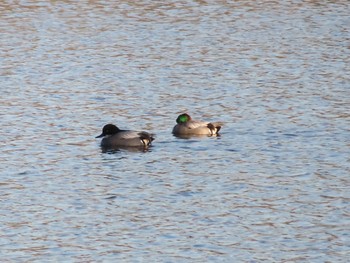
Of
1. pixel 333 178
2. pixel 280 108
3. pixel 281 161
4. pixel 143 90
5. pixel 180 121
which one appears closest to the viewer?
pixel 333 178

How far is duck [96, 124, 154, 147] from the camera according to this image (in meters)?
23.3

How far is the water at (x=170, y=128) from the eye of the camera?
1719 cm

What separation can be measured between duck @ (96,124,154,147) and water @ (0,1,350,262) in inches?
9.8

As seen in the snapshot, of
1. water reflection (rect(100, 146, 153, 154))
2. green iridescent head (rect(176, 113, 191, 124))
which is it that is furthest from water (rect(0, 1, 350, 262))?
green iridescent head (rect(176, 113, 191, 124))

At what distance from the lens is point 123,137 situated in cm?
2361

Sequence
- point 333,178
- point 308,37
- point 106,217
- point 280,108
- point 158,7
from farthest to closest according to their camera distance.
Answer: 1. point 158,7
2. point 308,37
3. point 280,108
4. point 333,178
5. point 106,217

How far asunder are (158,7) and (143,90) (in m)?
12.4

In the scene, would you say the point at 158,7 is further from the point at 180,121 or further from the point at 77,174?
the point at 77,174

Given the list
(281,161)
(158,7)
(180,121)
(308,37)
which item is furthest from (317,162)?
(158,7)

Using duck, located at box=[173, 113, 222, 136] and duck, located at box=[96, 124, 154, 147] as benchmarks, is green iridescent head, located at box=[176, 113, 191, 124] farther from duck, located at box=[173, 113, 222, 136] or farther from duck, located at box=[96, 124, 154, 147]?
duck, located at box=[96, 124, 154, 147]

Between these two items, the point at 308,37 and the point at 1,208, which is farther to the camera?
the point at 308,37

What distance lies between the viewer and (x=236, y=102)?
27.2 m

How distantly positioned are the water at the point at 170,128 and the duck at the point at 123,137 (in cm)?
25

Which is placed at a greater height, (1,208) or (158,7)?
(158,7)
